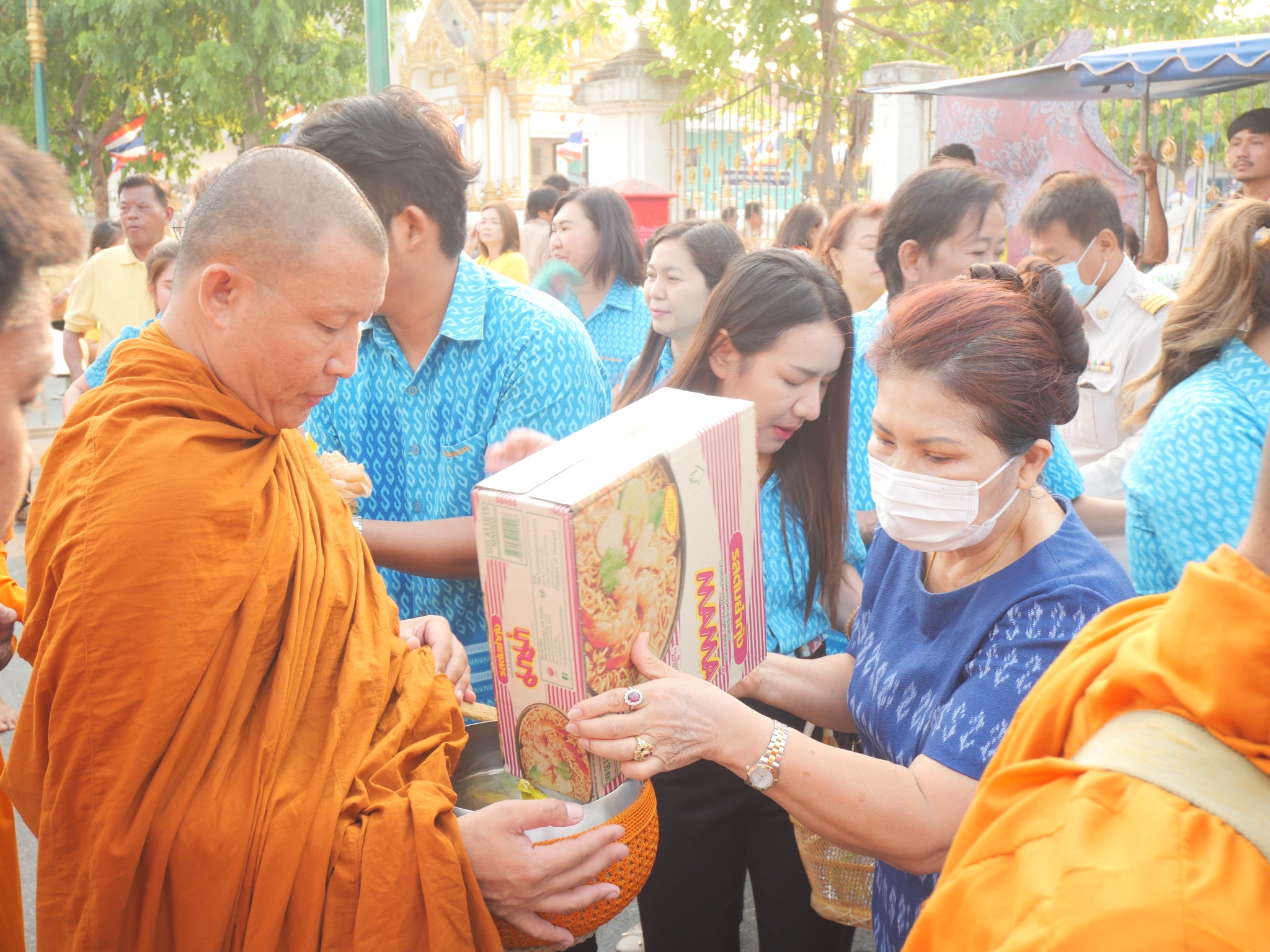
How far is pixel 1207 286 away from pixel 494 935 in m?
2.09

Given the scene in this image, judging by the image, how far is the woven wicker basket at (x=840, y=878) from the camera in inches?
82.0

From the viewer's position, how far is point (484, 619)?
2502 millimetres

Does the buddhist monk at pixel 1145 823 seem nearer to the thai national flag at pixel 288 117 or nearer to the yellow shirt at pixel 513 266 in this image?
the yellow shirt at pixel 513 266

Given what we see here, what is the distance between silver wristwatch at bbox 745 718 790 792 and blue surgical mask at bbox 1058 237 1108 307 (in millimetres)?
3389

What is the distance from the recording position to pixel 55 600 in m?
1.54

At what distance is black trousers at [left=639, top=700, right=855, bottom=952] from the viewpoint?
2.39 m

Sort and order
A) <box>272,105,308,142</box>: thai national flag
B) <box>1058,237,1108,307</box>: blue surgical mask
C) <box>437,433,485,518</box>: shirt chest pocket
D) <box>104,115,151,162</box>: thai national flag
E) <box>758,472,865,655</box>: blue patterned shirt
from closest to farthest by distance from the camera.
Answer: <box>437,433,485,518</box>: shirt chest pocket, <box>758,472,865,655</box>: blue patterned shirt, <box>1058,237,1108,307</box>: blue surgical mask, <box>272,105,308,142</box>: thai national flag, <box>104,115,151,162</box>: thai national flag

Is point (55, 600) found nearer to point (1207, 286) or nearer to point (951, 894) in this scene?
point (951, 894)

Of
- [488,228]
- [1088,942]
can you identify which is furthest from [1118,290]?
[488,228]

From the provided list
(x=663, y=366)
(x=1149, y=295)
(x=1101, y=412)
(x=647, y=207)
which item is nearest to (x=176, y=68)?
(x=647, y=207)

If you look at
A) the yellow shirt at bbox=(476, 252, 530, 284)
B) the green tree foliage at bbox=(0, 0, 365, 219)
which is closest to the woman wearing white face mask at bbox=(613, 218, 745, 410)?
the yellow shirt at bbox=(476, 252, 530, 284)

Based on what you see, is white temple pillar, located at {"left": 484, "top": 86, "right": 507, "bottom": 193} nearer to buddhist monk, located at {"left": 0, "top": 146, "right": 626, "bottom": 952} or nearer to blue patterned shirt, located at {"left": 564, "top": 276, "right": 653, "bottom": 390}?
blue patterned shirt, located at {"left": 564, "top": 276, "right": 653, "bottom": 390}

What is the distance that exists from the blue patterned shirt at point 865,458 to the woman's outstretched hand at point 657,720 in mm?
1251

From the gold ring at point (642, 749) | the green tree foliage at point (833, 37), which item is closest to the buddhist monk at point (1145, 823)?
the gold ring at point (642, 749)
